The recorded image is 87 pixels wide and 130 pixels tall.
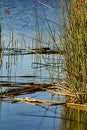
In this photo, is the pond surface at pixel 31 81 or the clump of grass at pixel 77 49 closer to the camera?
the pond surface at pixel 31 81

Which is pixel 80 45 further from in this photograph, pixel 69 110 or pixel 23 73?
pixel 23 73

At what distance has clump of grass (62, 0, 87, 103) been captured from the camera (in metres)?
5.77

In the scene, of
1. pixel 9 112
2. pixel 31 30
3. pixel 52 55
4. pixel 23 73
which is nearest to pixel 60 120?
pixel 9 112

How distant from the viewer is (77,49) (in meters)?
5.85

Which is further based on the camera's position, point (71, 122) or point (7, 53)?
point (7, 53)

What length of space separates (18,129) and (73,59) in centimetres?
141

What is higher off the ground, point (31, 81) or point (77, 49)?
point (77, 49)

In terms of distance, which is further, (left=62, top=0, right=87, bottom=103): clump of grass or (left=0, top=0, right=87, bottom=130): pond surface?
(left=62, top=0, right=87, bottom=103): clump of grass

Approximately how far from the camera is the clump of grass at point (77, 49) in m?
5.77

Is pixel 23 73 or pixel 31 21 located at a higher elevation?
pixel 31 21

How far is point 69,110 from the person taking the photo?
5590mm

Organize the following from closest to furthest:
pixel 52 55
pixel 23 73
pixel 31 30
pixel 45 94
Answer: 1. pixel 45 94
2. pixel 23 73
3. pixel 52 55
4. pixel 31 30

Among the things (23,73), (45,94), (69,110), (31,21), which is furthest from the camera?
(31,21)

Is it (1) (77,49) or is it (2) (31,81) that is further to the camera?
(2) (31,81)
